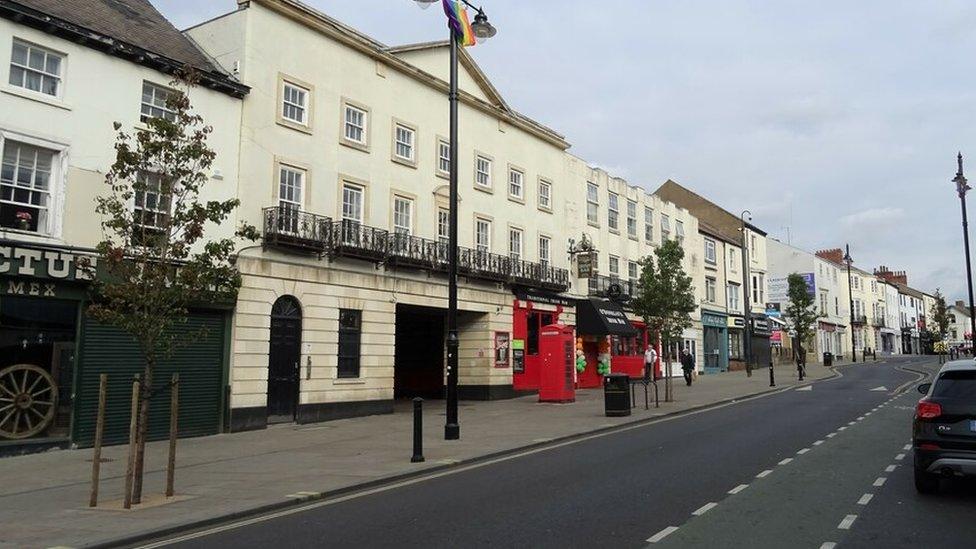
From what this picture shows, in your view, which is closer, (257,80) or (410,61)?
(257,80)

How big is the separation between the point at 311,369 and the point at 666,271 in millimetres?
12103

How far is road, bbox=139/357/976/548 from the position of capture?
7086 mm

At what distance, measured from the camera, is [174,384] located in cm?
967

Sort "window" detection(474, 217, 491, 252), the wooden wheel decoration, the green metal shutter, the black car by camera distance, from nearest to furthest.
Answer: the black car
the wooden wheel decoration
the green metal shutter
"window" detection(474, 217, 491, 252)

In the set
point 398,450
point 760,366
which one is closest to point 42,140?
point 398,450

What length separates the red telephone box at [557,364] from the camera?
963 inches

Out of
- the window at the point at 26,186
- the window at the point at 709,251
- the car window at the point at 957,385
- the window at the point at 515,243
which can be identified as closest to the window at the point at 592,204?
the window at the point at 515,243

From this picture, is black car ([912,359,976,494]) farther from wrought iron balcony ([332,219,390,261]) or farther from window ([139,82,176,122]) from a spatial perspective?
window ([139,82,176,122])

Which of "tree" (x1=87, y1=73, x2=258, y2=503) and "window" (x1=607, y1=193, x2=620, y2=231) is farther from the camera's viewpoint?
"window" (x1=607, y1=193, x2=620, y2=231)

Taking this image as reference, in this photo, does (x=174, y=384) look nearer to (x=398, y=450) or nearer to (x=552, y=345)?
(x=398, y=450)

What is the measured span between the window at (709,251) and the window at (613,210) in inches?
460

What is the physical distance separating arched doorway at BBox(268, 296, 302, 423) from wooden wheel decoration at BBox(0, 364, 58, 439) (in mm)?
5169

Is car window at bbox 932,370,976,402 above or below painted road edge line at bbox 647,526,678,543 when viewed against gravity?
above

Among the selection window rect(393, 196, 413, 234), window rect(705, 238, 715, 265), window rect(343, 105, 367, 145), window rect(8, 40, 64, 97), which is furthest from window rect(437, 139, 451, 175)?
window rect(705, 238, 715, 265)
